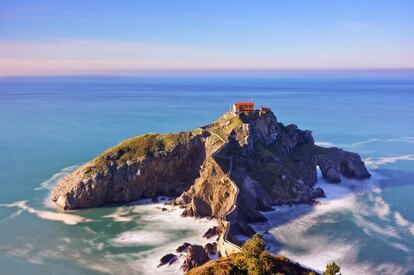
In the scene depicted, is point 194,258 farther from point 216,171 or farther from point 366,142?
point 366,142

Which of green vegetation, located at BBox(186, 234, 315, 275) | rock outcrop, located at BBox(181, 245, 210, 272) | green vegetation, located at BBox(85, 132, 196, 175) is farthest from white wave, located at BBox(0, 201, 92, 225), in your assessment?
green vegetation, located at BBox(186, 234, 315, 275)

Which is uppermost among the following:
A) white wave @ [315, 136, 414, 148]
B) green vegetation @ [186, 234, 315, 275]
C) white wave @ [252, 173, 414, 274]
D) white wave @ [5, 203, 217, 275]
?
green vegetation @ [186, 234, 315, 275]

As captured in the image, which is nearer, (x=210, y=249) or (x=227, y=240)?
(x=227, y=240)

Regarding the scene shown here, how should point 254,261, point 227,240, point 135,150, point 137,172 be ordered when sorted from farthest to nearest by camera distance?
point 135,150
point 137,172
point 227,240
point 254,261

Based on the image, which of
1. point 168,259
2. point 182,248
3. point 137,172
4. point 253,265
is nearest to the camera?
point 253,265

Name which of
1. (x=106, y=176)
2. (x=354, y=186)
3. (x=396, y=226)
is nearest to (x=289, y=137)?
(x=354, y=186)

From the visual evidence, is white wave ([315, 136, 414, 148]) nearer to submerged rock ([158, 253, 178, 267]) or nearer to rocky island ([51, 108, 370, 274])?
rocky island ([51, 108, 370, 274])

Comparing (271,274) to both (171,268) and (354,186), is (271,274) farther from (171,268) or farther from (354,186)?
(354,186)

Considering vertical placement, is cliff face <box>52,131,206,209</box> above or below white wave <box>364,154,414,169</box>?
above

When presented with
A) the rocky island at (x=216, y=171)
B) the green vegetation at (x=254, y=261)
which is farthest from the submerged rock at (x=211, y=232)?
the green vegetation at (x=254, y=261)

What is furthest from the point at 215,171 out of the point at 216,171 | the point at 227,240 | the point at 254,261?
the point at 254,261
